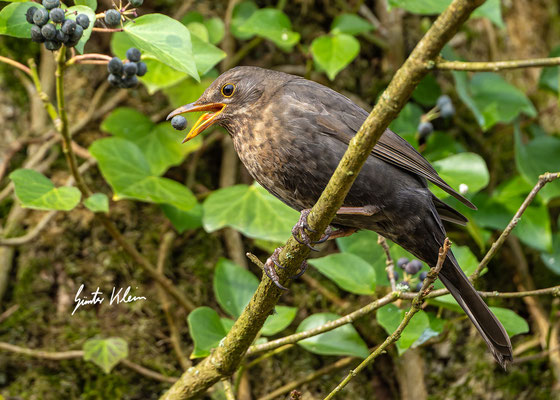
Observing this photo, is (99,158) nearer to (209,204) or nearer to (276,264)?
(209,204)

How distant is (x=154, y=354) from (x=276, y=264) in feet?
5.19

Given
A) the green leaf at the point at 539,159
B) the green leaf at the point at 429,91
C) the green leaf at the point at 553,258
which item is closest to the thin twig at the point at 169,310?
the green leaf at the point at 429,91

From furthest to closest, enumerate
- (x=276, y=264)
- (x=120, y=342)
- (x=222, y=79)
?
(x=120, y=342) < (x=222, y=79) < (x=276, y=264)

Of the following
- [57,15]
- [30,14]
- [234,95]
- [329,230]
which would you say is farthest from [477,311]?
[30,14]

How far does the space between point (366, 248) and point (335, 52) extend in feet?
3.56

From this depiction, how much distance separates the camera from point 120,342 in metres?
3.32

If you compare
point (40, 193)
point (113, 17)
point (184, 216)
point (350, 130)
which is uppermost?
point (113, 17)

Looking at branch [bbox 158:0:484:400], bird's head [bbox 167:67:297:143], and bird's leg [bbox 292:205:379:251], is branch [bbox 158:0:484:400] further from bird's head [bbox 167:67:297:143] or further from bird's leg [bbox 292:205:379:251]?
bird's head [bbox 167:67:297:143]

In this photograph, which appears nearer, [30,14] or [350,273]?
[30,14]

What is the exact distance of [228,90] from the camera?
2961mm

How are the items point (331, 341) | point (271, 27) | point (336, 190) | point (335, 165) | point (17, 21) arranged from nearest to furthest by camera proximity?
point (336, 190), point (17, 21), point (335, 165), point (331, 341), point (271, 27)

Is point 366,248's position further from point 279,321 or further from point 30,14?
point 30,14

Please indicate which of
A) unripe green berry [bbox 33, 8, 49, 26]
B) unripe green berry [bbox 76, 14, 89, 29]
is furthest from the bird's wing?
unripe green berry [bbox 33, 8, 49, 26]

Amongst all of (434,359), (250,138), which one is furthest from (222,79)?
(434,359)
